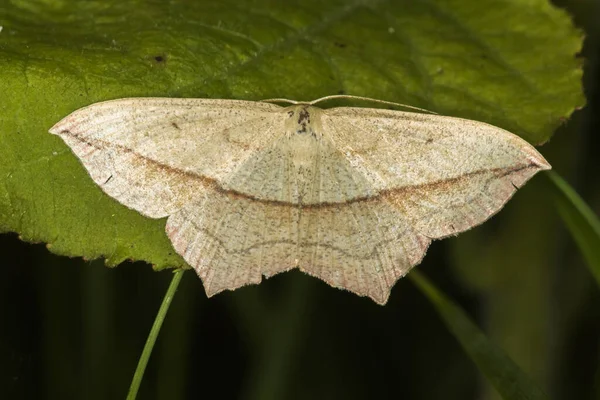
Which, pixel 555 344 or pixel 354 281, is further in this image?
pixel 555 344

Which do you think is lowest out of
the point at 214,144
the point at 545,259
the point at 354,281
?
the point at 545,259

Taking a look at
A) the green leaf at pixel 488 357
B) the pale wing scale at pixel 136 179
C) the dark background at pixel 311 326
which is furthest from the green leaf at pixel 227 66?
the green leaf at pixel 488 357

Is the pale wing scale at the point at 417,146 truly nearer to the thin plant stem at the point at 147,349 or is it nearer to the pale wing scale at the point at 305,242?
the pale wing scale at the point at 305,242

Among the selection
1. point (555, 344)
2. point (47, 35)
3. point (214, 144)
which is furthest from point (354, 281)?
point (47, 35)

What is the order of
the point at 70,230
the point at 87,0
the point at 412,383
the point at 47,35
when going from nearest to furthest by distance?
the point at 70,230 < the point at 47,35 < the point at 87,0 < the point at 412,383

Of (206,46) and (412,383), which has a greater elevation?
(206,46)

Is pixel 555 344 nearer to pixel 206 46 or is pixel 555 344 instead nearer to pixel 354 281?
pixel 354 281

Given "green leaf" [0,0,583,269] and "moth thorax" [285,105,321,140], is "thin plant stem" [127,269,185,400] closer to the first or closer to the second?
"green leaf" [0,0,583,269]
